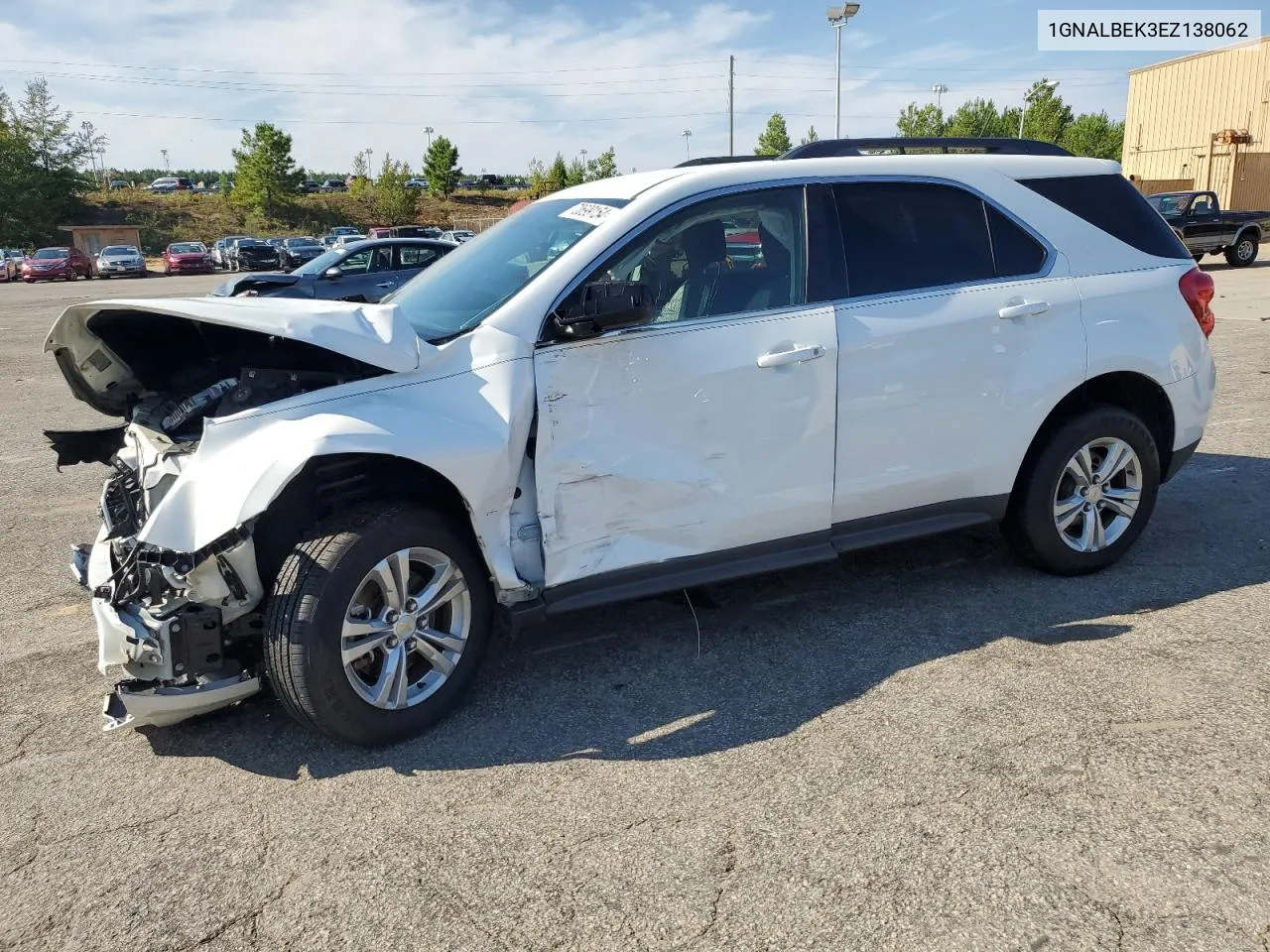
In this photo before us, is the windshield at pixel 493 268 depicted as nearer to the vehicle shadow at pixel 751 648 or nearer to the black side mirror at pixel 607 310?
the black side mirror at pixel 607 310

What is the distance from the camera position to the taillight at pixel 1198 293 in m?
4.59

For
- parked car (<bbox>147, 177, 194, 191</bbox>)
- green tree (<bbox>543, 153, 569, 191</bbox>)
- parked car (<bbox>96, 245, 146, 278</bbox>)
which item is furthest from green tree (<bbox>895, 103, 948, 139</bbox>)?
parked car (<bbox>147, 177, 194, 191</bbox>)

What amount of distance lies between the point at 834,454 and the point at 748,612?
0.88 m

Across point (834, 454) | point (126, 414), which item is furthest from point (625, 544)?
point (126, 414)

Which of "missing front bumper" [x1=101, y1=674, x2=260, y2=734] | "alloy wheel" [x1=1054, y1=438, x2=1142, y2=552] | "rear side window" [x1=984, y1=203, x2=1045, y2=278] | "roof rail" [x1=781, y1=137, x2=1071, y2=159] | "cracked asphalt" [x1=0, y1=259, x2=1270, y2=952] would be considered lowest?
"cracked asphalt" [x1=0, y1=259, x2=1270, y2=952]

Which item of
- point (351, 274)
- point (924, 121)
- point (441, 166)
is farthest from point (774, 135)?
point (351, 274)

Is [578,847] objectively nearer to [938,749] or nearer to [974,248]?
[938,749]

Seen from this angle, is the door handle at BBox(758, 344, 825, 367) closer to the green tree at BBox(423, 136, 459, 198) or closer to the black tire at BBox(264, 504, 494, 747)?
the black tire at BBox(264, 504, 494, 747)

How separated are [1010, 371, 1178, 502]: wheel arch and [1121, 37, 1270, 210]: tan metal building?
36206 mm

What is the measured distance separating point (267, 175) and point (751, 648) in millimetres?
77279

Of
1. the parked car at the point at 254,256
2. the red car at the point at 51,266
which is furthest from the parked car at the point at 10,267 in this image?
the parked car at the point at 254,256

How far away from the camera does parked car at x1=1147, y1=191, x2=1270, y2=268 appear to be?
76.6 ft

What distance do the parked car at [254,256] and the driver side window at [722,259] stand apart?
142ft

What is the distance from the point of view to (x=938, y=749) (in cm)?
320
